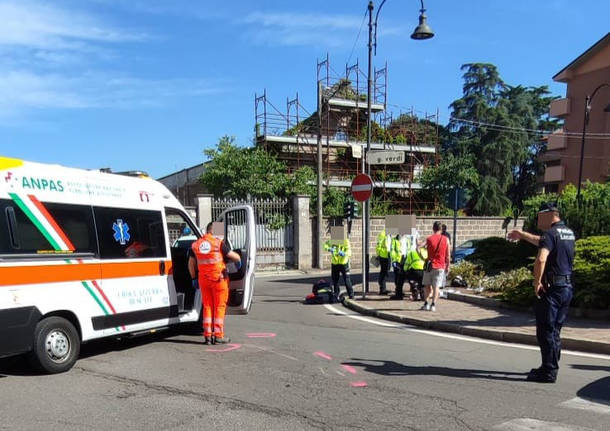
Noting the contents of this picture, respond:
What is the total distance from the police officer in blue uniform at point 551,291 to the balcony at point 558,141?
4389cm

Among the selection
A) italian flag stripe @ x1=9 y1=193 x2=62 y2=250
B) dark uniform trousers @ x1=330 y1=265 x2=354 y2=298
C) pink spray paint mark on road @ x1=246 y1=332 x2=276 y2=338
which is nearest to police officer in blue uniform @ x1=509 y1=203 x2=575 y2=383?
pink spray paint mark on road @ x1=246 y1=332 x2=276 y2=338

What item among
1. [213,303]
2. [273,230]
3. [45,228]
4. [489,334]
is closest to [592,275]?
[489,334]

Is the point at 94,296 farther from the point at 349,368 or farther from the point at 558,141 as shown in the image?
the point at 558,141

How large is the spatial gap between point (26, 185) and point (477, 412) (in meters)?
5.20

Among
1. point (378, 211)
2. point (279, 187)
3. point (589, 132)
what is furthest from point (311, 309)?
point (589, 132)

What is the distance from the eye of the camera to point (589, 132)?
42438 millimetres

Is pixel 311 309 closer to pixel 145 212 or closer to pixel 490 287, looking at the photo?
pixel 490 287

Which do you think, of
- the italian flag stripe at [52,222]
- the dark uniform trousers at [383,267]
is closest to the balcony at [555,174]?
the dark uniform trousers at [383,267]

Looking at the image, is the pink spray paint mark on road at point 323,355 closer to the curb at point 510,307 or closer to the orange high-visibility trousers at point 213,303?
the orange high-visibility trousers at point 213,303

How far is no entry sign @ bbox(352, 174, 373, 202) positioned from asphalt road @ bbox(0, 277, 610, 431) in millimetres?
4887

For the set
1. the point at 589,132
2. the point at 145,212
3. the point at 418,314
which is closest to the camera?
the point at 145,212

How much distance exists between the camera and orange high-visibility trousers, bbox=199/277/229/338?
761 cm

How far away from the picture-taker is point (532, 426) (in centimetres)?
438

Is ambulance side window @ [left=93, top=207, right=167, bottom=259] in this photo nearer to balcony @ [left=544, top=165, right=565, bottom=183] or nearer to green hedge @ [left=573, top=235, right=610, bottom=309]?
green hedge @ [left=573, top=235, right=610, bottom=309]
